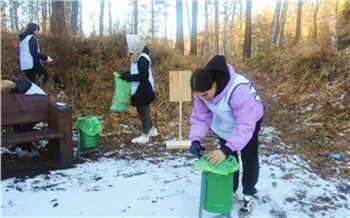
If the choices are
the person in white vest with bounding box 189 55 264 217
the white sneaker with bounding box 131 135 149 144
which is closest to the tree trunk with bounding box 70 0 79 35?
the white sneaker with bounding box 131 135 149 144

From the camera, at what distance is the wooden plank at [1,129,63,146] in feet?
11.6

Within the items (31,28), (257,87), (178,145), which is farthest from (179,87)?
(257,87)

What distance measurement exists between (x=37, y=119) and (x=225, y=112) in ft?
9.28

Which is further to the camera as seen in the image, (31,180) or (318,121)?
(318,121)

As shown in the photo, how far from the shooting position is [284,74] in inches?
360

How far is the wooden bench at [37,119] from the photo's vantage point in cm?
379

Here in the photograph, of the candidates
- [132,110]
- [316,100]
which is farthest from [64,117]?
[316,100]

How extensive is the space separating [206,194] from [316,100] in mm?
5046

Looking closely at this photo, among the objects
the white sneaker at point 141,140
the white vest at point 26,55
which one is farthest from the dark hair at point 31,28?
the white sneaker at point 141,140

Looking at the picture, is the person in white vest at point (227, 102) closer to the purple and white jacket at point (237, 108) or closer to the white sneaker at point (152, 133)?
the purple and white jacket at point (237, 108)

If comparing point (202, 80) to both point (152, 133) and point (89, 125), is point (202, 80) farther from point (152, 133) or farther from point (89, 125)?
point (152, 133)

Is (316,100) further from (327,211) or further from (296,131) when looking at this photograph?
(327,211)

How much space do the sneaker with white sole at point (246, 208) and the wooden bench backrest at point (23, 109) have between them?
9.37ft

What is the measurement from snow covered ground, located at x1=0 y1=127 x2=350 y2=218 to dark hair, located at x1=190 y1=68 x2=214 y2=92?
1.30 m
